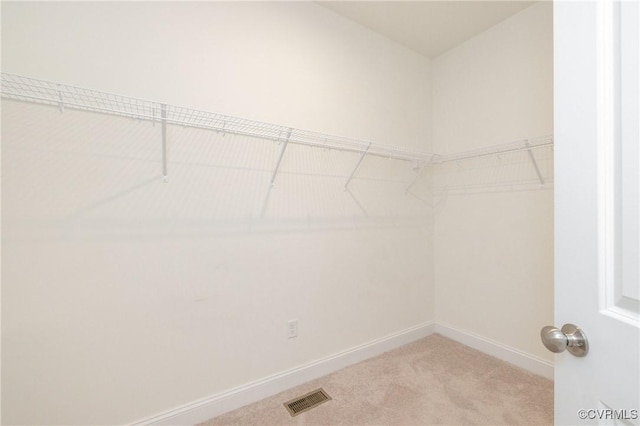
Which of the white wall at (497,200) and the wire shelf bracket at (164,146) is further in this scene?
the white wall at (497,200)

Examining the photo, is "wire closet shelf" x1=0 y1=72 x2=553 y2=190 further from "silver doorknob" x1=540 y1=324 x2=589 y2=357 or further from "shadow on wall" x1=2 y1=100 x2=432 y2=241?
"silver doorknob" x1=540 y1=324 x2=589 y2=357

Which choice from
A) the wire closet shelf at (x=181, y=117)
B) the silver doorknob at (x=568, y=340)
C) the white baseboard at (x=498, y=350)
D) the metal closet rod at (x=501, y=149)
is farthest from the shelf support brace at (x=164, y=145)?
the white baseboard at (x=498, y=350)

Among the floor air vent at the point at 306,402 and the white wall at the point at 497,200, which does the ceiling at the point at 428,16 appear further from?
the floor air vent at the point at 306,402

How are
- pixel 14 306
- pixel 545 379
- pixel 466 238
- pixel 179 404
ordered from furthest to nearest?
pixel 466 238 → pixel 545 379 → pixel 179 404 → pixel 14 306

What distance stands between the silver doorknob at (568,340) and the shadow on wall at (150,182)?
4.59ft

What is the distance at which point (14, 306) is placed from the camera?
3.68 feet

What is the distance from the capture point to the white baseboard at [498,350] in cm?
184

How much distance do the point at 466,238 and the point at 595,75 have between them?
6.39 ft

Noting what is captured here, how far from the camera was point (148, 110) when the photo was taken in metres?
1.36

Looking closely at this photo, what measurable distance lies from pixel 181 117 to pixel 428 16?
1.91 meters

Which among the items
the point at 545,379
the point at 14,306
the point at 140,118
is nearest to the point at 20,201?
the point at 14,306

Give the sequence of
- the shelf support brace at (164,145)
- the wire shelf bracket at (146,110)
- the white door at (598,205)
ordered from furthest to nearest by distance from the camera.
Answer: the shelf support brace at (164,145) → the wire shelf bracket at (146,110) → the white door at (598,205)

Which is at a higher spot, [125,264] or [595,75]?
[595,75]

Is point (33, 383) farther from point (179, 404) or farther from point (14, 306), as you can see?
point (179, 404)
